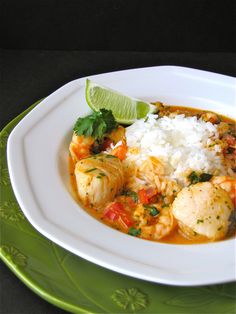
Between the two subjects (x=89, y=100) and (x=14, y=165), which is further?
(x=89, y=100)

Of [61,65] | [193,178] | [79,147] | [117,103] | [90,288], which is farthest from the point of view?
[61,65]

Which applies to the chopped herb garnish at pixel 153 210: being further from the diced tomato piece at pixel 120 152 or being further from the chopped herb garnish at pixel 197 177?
the diced tomato piece at pixel 120 152

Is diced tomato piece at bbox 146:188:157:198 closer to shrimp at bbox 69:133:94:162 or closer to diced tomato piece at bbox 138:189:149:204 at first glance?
diced tomato piece at bbox 138:189:149:204

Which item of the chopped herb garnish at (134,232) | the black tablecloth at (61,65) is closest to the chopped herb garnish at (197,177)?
the chopped herb garnish at (134,232)

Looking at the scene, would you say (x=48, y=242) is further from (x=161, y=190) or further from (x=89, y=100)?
(x=89, y=100)

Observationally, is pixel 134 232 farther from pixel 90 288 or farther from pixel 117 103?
pixel 117 103

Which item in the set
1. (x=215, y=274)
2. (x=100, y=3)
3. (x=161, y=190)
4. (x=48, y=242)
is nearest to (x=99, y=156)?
(x=161, y=190)

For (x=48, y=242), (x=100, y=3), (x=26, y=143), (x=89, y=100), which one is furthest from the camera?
(x=100, y=3)

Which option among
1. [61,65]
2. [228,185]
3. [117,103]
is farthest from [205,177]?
[61,65]
